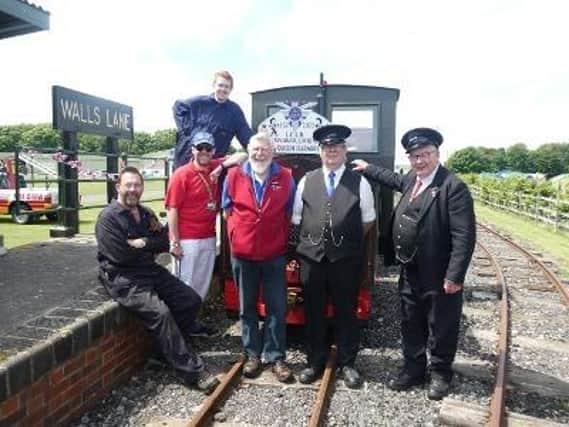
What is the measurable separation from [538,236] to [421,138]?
14.4 m

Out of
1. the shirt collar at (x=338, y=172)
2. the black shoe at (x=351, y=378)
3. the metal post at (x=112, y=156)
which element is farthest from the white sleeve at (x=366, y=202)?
the metal post at (x=112, y=156)

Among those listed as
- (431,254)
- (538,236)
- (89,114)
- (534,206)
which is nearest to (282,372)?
(431,254)

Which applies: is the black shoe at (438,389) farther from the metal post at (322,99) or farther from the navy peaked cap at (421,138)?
the metal post at (322,99)

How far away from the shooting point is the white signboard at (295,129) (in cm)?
579

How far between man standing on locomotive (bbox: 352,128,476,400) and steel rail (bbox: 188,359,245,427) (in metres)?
1.26

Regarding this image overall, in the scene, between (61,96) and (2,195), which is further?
Answer: (2,195)

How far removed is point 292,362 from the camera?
4.78m

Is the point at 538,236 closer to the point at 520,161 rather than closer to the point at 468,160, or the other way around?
the point at 468,160

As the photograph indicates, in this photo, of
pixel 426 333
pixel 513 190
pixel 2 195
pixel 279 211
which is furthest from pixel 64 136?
pixel 513 190

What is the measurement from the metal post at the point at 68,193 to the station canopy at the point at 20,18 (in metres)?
2.00

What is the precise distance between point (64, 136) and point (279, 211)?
15.4 ft

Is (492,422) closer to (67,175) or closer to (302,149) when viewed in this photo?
(302,149)

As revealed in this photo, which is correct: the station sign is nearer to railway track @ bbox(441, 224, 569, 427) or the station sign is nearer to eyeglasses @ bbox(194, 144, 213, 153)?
eyeglasses @ bbox(194, 144, 213, 153)

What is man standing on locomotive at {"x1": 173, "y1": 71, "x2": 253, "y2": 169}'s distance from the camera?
16.8ft
